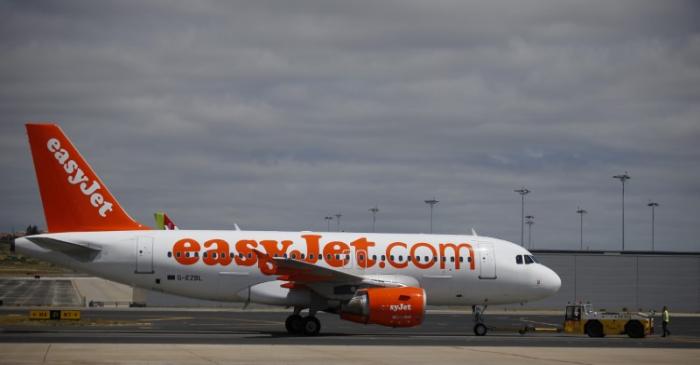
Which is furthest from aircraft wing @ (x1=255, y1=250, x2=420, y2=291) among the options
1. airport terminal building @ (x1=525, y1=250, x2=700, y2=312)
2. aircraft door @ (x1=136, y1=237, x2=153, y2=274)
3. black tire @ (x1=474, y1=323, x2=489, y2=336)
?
airport terminal building @ (x1=525, y1=250, x2=700, y2=312)

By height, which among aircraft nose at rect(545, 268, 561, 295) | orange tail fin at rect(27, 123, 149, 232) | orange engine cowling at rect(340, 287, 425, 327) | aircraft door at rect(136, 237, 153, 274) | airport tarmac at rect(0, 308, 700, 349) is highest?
orange tail fin at rect(27, 123, 149, 232)

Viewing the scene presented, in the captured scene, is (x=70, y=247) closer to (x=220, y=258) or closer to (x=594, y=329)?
(x=220, y=258)

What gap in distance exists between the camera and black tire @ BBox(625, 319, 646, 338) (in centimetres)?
3769

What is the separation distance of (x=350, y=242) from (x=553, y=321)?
→ 20.7 m

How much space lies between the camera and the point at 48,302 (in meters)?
64.1

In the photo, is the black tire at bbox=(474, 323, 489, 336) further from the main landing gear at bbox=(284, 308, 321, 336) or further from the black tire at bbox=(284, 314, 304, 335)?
the black tire at bbox=(284, 314, 304, 335)

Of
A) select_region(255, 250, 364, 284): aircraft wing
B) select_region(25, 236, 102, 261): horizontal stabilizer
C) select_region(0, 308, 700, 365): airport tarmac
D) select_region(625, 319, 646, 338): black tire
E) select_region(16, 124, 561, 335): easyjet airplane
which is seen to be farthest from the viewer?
select_region(625, 319, 646, 338): black tire

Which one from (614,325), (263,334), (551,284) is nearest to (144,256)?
(263,334)

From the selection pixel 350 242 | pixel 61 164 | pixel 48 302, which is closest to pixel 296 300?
pixel 350 242

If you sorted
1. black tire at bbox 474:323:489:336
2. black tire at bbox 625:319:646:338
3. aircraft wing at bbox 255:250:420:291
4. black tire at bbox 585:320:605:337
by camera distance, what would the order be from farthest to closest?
1. black tire at bbox 585:320:605:337
2. black tire at bbox 625:319:646:338
3. black tire at bbox 474:323:489:336
4. aircraft wing at bbox 255:250:420:291

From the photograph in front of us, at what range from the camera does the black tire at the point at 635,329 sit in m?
37.7

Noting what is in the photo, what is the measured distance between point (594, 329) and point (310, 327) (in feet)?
39.5

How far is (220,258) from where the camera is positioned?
34219 mm

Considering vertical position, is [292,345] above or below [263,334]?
above
